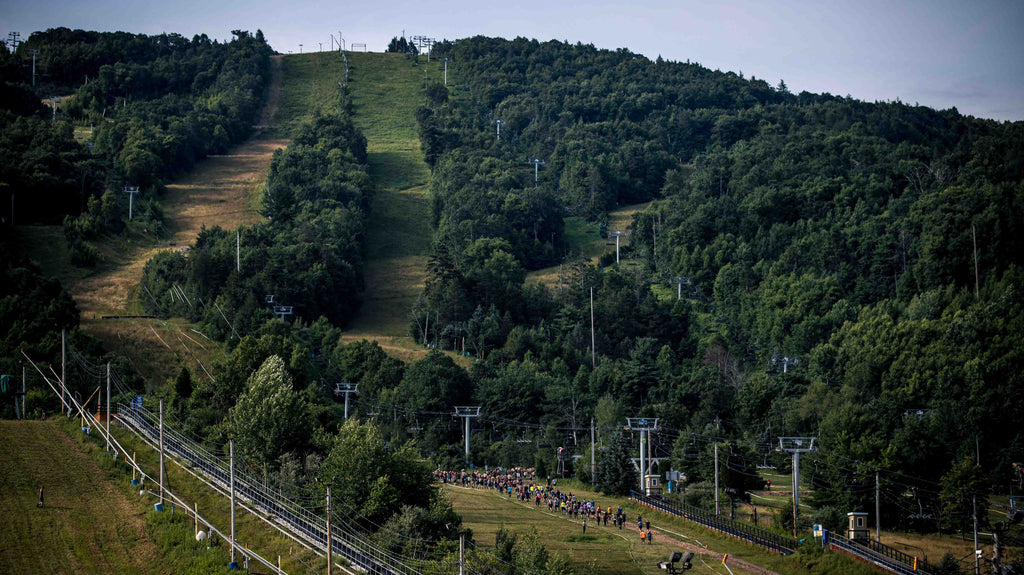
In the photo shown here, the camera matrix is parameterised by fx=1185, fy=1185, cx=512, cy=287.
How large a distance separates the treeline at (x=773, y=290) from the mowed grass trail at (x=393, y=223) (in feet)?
10.8

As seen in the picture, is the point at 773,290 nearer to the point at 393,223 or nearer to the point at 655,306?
the point at 655,306

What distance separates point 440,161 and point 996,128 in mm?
76097

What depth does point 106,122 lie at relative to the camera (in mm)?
153375

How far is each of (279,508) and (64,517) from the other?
8901 millimetres

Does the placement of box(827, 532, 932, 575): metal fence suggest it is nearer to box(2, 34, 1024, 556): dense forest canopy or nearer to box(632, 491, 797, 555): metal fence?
box(632, 491, 797, 555): metal fence

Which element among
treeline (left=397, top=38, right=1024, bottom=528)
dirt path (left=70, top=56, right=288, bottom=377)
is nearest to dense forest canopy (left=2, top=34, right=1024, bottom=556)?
treeline (left=397, top=38, right=1024, bottom=528)

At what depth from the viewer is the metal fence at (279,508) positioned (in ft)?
141

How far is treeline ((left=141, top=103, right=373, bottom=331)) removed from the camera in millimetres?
100188

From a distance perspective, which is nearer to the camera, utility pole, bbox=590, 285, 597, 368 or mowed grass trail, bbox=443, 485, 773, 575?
mowed grass trail, bbox=443, 485, 773, 575

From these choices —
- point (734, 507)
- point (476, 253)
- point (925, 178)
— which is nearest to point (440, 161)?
point (476, 253)

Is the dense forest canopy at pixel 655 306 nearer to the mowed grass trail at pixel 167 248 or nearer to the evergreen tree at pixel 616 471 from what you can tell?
the evergreen tree at pixel 616 471

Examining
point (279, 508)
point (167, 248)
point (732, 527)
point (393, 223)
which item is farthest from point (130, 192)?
point (732, 527)

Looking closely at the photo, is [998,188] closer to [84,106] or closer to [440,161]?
[440,161]

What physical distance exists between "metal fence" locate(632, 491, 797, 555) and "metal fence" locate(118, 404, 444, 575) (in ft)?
62.5
